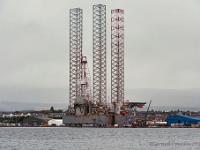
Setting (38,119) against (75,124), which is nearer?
(75,124)

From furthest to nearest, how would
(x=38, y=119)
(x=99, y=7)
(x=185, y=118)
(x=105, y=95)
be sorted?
(x=38, y=119) < (x=185, y=118) < (x=105, y=95) < (x=99, y=7)

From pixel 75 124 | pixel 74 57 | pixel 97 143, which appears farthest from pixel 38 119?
pixel 97 143

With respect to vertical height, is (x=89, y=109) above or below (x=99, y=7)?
below

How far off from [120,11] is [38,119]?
216ft

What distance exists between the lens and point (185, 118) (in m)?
168

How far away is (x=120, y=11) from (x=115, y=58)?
9.59 meters

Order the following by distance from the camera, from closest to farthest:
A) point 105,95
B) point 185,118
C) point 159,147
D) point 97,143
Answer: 1. point 159,147
2. point 97,143
3. point 105,95
4. point 185,118

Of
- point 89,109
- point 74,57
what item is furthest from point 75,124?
point 74,57

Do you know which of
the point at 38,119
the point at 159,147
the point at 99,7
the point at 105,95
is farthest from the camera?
the point at 38,119

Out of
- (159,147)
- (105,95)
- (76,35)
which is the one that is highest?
(76,35)

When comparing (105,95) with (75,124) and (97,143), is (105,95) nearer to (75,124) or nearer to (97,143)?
(75,124)

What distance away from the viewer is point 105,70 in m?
142

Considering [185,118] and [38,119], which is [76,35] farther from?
[38,119]

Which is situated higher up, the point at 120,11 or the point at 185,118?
the point at 120,11
